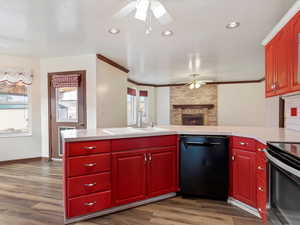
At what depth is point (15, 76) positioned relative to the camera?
4.12 meters

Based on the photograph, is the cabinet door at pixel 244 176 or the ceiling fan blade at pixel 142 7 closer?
the ceiling fan blade at pixel 142 7

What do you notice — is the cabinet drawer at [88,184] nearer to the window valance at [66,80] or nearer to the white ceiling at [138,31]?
the white ceiling at [138,31]

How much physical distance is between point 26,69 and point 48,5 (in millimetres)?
2692

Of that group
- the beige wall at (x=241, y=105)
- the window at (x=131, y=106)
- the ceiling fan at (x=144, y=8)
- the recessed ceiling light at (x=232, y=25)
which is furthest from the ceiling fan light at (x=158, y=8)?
the beige wall at (x=241, y=105)

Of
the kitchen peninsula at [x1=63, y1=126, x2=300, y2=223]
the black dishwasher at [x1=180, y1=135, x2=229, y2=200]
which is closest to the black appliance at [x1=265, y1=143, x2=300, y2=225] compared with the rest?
the kitchen peninsula at [x1=63, y1=126, x2=300, y2=223]

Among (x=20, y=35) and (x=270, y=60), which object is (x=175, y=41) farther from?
(x=20, y=35)

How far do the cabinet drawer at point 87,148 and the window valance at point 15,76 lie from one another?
3.27 meters

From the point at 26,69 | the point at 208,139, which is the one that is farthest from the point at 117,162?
the point at 26,69

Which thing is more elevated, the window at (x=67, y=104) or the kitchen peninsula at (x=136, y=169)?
the window at (x=67, y=104)

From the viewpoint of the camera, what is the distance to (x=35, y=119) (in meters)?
4.38

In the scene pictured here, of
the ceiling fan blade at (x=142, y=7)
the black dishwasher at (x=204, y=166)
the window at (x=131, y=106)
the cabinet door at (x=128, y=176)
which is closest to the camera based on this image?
the ceiling fan blade at (x=142, y=7)

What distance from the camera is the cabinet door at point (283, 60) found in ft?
7.06

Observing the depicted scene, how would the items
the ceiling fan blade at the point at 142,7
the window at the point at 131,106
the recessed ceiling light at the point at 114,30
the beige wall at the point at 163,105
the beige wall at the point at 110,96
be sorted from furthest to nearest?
the beige wall at the point at 163,105 < the window at the point at 131,106 < the beige wall at the point at 110,96 < the recessed ceiling light at the point at 114,30 < the ceiling fan blade at the point at 142,7

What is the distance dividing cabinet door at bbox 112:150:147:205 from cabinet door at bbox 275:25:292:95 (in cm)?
191
